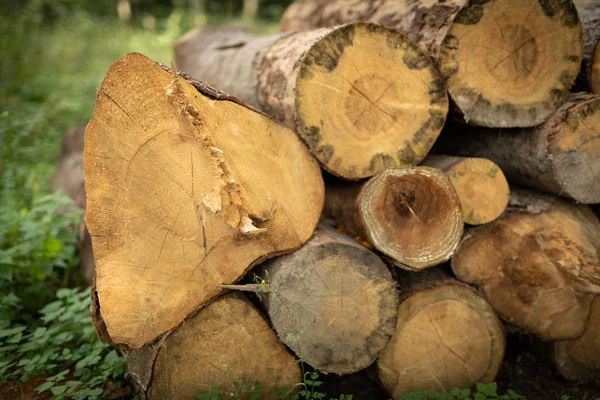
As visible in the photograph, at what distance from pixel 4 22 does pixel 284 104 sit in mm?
6328

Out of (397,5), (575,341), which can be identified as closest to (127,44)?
(397,5)

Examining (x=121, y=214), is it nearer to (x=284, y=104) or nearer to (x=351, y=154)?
(x=284, y=104)

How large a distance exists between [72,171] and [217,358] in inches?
104

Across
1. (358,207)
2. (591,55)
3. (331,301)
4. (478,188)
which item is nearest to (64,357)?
(331,301)

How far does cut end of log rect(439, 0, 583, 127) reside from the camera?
1973 mm

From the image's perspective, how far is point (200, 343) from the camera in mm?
1800

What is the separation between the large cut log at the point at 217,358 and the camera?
5.78ft

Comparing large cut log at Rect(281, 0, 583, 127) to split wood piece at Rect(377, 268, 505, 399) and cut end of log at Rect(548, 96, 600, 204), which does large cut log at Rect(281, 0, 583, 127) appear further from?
split wood piece at Rect(377, 268, 505, 399)

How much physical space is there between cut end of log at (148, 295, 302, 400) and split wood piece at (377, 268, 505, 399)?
1.91ft

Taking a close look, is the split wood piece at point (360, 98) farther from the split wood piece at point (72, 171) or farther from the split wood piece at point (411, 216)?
the split wood piece at point (72, 171)

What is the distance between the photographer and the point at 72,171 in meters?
3.71

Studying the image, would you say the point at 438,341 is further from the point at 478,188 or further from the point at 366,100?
the point at 366,100

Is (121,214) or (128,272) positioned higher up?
(121,214)

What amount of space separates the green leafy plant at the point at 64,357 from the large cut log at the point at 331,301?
2.89 feet
